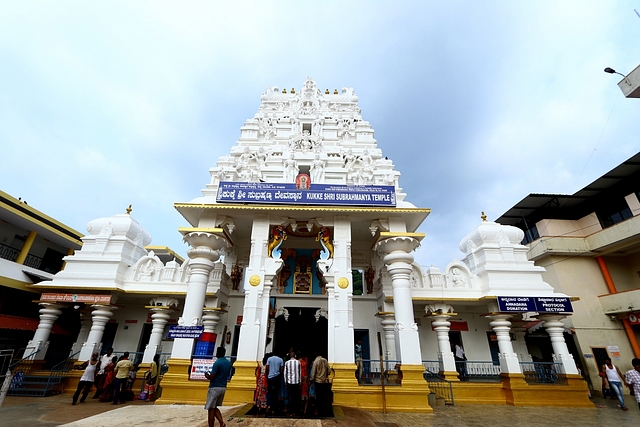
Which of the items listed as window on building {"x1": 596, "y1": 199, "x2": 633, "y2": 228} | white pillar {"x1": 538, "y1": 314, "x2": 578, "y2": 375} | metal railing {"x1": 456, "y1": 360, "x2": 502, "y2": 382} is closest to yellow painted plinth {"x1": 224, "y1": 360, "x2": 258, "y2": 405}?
metal railing {"x1": 456, "y1": 360, "x2": 502, "y2": 382}

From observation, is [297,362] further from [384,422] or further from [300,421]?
[384,422]

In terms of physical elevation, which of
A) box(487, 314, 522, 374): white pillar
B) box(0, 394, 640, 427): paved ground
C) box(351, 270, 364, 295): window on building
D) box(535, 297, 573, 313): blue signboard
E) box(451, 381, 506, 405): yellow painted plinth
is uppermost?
box(351, 270, 364, 295): window on building

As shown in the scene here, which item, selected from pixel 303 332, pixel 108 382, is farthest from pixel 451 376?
pixel 108 382

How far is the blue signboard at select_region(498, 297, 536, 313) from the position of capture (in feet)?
36.0

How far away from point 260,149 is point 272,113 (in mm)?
3400

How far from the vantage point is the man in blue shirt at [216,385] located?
5.57 metres

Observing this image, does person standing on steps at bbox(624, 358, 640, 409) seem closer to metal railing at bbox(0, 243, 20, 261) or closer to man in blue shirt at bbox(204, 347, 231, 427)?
A: man in blue shirt at bbox(204, 347, 231, 427)

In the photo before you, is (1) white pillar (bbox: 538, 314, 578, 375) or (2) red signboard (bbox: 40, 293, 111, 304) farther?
(2) red signboard (bbox: 40, 293, 111, 304)

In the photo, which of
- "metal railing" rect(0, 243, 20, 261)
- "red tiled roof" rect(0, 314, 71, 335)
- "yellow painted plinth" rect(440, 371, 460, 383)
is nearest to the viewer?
"yellow painted plinth" rect(440, 371, 460, 383)

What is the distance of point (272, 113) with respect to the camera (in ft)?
51.9

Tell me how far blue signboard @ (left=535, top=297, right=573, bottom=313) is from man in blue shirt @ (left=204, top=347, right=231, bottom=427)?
1078 cm

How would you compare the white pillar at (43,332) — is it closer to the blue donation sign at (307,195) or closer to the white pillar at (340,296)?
the blue donation sign at (307,195)

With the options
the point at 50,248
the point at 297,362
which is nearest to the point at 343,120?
the point at 297,362

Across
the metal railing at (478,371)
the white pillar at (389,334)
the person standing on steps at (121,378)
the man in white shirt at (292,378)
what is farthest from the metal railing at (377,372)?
the person standing on steps at (121,378)
